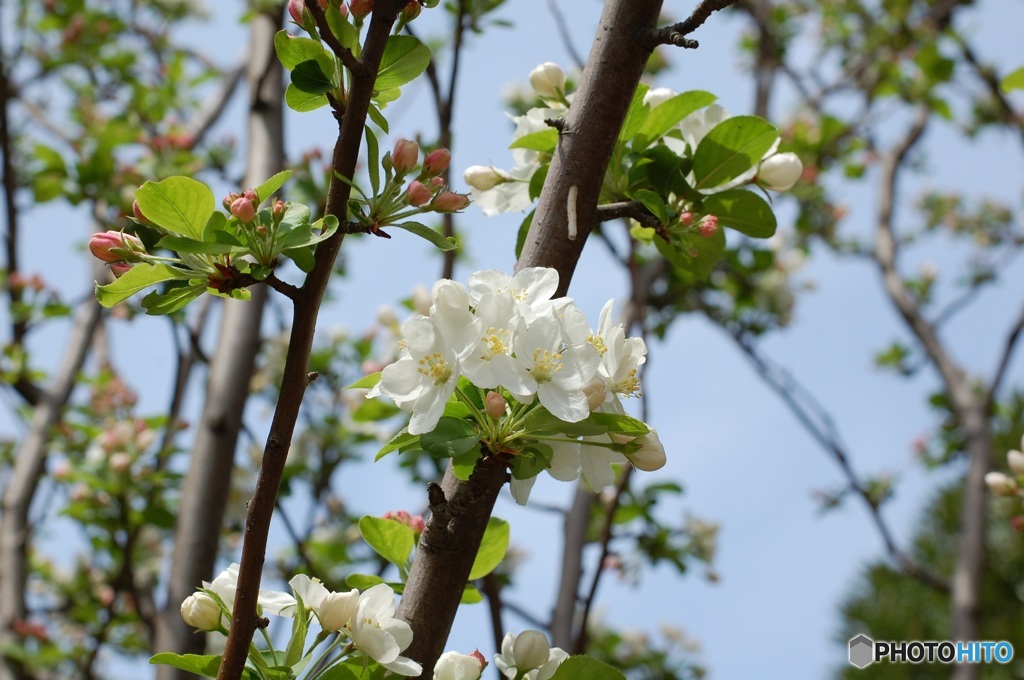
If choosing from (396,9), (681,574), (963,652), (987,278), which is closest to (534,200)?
(396,9)

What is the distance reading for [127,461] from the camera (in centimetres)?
290

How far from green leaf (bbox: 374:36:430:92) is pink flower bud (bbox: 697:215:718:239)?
45 centimetres

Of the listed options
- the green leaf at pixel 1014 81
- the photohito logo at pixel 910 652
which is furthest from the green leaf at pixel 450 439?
the photohito logo at pixel 910 652

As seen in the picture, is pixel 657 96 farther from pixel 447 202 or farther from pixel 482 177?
pixel 447 202

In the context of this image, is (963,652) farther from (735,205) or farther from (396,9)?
(396,9)

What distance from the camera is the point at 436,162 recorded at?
1091 mm

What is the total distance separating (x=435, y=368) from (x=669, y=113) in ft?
1.97

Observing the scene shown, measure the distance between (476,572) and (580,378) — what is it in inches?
16.0

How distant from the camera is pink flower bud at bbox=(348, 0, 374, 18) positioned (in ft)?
3.35

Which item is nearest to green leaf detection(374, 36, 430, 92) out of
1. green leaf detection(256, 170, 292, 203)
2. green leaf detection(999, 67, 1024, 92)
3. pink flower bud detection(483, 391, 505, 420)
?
green leaf detection(256, 170, 292, 203)

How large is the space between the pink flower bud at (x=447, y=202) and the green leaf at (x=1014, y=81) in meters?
1.35

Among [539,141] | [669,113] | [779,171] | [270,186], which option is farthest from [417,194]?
[779,171]

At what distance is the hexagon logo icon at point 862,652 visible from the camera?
239 centimetres

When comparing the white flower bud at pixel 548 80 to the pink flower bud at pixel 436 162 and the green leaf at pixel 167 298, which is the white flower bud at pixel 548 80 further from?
the green leaf at pixel 167 298
